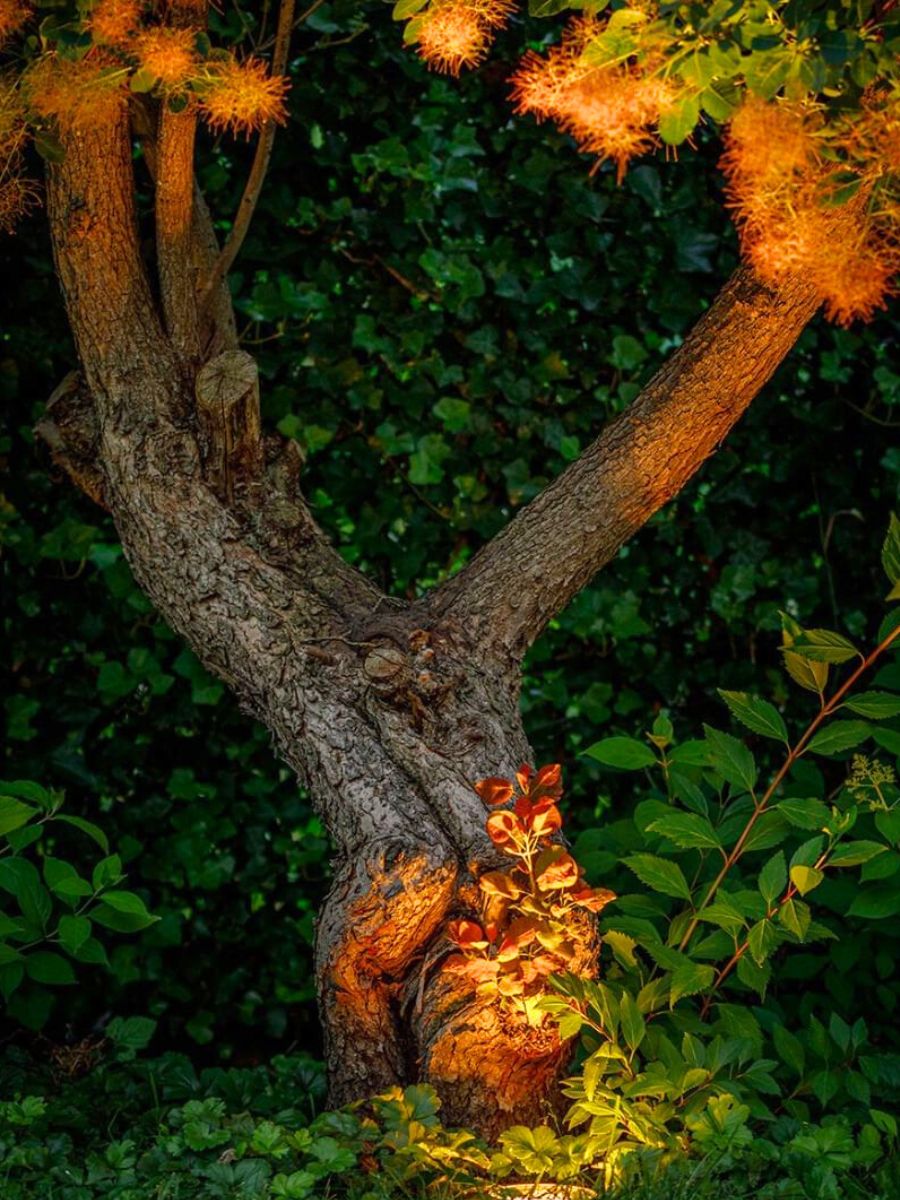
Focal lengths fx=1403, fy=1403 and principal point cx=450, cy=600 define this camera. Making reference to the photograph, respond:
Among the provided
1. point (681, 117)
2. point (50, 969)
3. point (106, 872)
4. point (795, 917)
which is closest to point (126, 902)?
point (106, 872)

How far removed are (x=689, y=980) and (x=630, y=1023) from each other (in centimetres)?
14

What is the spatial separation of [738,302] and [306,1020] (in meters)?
2.06

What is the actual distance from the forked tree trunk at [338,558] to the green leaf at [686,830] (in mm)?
244

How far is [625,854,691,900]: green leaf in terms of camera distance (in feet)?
7.84

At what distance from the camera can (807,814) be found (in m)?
2.32

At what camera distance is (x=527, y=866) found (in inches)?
85.0

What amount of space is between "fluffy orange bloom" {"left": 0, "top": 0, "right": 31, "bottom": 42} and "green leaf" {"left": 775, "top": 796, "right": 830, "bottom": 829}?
1.78m

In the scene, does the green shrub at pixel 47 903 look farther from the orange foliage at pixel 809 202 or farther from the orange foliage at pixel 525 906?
the orange foliage at pixel 809 202

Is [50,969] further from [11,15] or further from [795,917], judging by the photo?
[11,15]

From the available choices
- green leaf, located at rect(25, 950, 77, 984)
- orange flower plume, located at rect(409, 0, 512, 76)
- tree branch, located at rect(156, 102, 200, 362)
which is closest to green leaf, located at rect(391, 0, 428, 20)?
orange flower plume, located at rect(409, 0, 512, 76)

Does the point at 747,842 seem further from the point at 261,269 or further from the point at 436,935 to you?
the point at 261,269

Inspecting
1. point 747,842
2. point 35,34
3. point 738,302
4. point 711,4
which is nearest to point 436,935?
point 747,842

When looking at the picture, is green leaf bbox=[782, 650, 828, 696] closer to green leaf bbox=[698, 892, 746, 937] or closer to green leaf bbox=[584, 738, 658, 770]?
green leaf bbox=[584, 738, 658, 770]

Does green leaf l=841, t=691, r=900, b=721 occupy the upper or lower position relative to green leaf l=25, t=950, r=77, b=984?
upper
